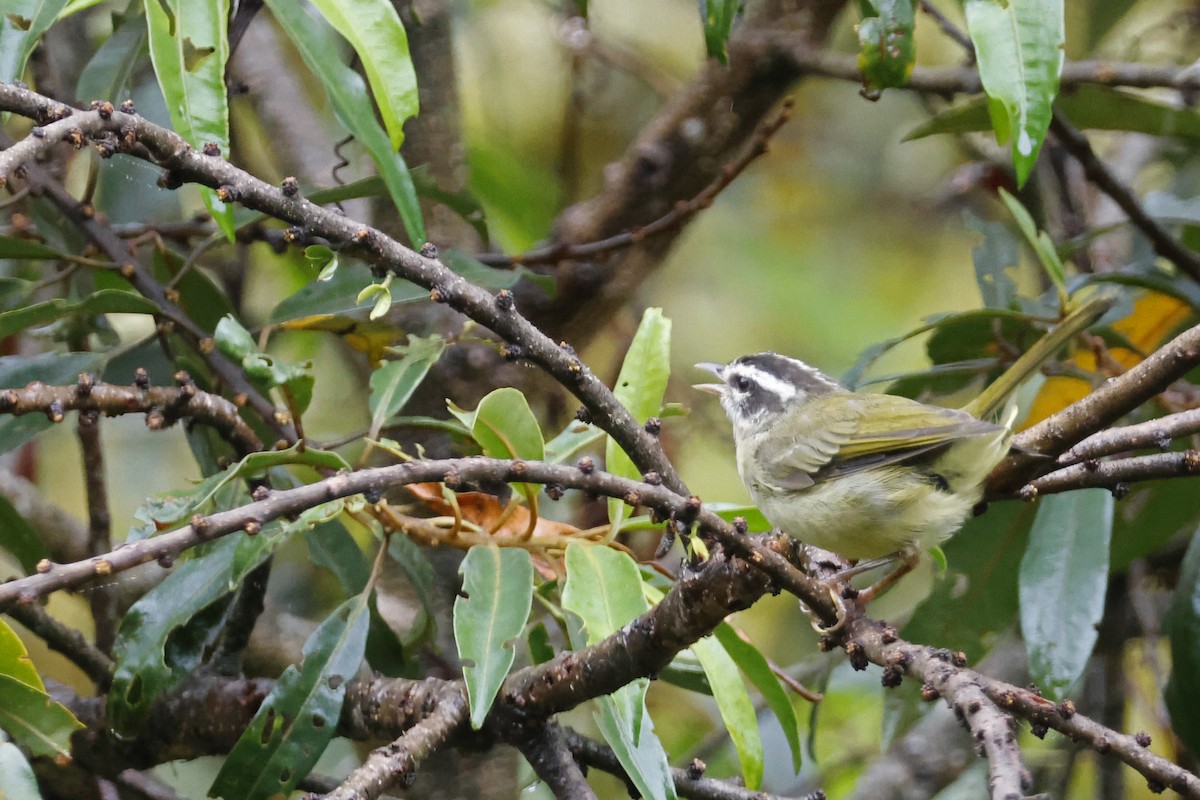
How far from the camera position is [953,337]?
3.24 meters

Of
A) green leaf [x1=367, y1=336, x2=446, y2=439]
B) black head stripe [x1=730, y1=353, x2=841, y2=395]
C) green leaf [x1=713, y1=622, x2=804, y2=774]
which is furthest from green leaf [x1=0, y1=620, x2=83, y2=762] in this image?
black head stripe [x1=730, y1=353, x2=841, y2=395]

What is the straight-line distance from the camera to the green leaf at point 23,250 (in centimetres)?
251

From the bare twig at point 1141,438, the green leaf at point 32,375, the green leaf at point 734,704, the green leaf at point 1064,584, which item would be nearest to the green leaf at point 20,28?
the green leaf at point 32,375

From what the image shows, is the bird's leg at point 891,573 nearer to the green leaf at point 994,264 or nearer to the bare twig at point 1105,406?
the bare twig at point 1105,406

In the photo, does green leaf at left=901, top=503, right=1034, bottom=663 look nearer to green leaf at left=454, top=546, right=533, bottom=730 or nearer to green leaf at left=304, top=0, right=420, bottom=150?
green leaf at left=454, top=546, right=533, bottom=730

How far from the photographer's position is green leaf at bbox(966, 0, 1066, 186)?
6.37 feet

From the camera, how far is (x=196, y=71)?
1960mm

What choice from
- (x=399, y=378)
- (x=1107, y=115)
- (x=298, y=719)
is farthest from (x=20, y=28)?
(x=1107, y=115)

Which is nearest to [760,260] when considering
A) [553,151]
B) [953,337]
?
[553,151]

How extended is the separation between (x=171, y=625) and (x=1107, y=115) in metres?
2.82

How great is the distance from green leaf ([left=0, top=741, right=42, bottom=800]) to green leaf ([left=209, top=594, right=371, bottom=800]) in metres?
0.61

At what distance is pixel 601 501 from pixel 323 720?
1897 millimetres

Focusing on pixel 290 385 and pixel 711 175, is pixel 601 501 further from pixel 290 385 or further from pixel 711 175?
pixel 290 385

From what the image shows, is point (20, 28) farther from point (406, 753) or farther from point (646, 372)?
point (406, 753)
